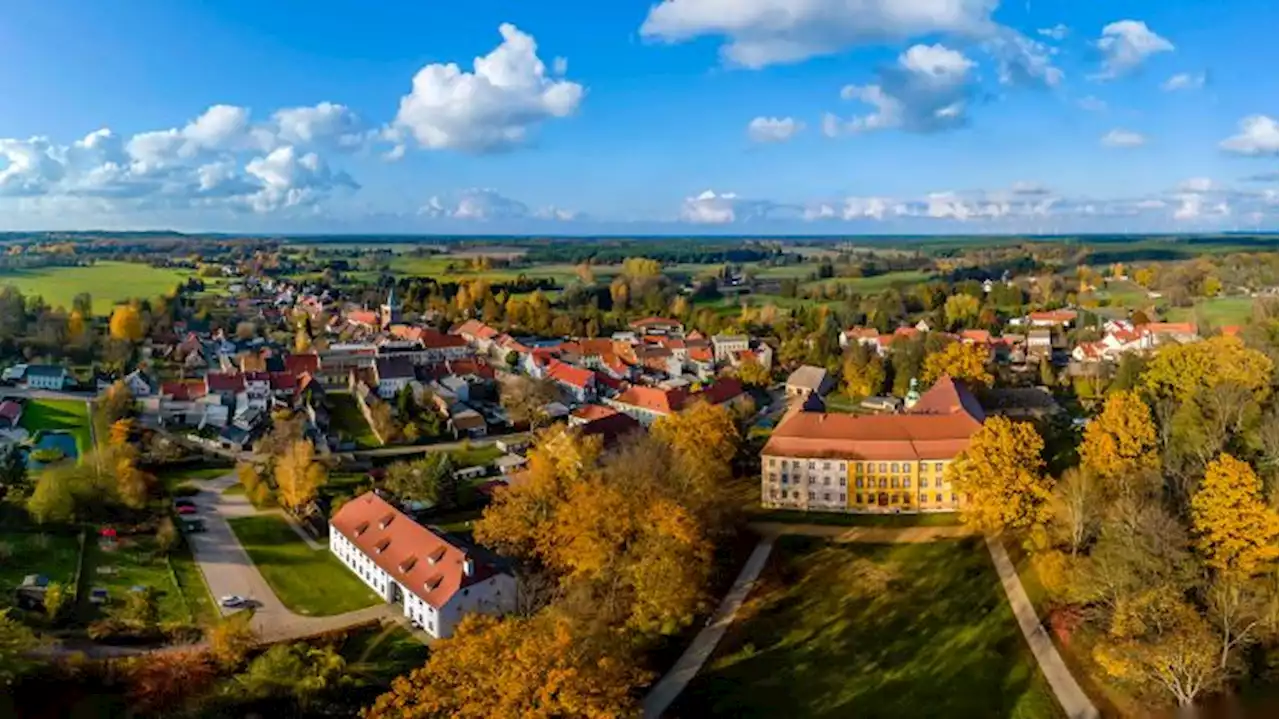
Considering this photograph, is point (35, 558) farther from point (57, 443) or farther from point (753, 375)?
point (753, 375)

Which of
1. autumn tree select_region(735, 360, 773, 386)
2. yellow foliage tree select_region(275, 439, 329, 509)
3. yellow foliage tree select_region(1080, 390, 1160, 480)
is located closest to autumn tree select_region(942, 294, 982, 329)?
autumn tree select_region(735, 360, 773, 386)

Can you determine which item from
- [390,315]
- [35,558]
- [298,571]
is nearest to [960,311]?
[390,315]

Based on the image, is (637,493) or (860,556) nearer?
(637,493)

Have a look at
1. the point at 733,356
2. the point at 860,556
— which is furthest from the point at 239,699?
the point at 733,356

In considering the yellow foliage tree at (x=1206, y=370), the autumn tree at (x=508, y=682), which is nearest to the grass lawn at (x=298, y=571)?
the autumn tree at (x=508, y=682)

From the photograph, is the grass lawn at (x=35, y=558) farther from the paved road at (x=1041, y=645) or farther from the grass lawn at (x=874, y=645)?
the paved road at (x=1041, y=645)

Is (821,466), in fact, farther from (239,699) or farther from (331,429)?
(331,429)
